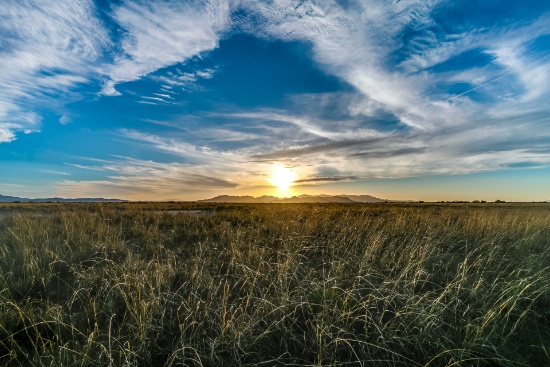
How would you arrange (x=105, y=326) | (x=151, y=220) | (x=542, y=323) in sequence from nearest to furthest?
(x=105, y=326) < (x=542, y=323) < (x=151, y=220)

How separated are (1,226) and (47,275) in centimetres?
977

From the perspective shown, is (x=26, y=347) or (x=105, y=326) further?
(x=105, y=326)

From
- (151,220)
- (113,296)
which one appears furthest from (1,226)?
(113,296)

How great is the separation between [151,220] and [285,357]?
14.0 m

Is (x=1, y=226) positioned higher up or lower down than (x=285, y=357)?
higher up

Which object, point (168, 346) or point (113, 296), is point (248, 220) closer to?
point (113, 296)

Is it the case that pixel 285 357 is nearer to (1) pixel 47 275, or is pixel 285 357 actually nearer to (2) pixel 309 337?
(2) pixel 309 337

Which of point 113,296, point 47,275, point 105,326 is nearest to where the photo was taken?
point 105,326

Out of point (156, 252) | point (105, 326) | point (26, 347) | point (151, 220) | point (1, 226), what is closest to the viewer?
point (26, 347)

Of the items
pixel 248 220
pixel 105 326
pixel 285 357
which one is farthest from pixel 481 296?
pixel 248 220

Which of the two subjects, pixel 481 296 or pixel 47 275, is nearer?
pixel 481 296

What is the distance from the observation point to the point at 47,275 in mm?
5246

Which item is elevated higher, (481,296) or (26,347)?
(481,296)

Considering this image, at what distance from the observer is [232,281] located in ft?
17.5
